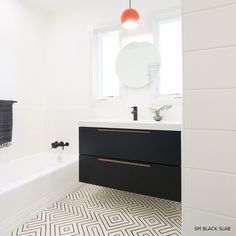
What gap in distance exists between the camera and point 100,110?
254cm

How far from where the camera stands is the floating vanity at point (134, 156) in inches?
64.6

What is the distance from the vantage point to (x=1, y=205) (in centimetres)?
149

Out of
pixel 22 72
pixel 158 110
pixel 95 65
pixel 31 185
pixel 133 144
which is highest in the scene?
pixel 95 65

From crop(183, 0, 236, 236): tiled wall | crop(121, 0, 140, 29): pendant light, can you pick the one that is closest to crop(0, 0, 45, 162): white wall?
crop(121, 0, 140, 29): pendant light

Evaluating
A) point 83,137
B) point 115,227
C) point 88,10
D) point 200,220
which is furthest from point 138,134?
point 88,10

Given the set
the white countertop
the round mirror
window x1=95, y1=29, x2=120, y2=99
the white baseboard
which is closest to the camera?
the white baseboard

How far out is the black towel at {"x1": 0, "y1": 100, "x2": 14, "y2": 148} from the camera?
7.18 ft

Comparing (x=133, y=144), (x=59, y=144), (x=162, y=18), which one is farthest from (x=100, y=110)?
(x=162, y=18)

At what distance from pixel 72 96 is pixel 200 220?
2.15 metres

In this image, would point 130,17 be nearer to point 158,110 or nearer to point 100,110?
point 158,110

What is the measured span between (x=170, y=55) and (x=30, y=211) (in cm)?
204

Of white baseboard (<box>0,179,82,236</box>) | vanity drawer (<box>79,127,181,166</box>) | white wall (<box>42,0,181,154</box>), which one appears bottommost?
white baseboard (<box>0,179,82,236</box>)

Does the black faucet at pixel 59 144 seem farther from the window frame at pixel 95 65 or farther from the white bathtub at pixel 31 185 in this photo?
the window frame at pixel 95 65

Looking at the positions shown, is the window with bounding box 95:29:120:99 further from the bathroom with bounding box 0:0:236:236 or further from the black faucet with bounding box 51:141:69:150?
the black faucet with bounding box 51:141:69:150
